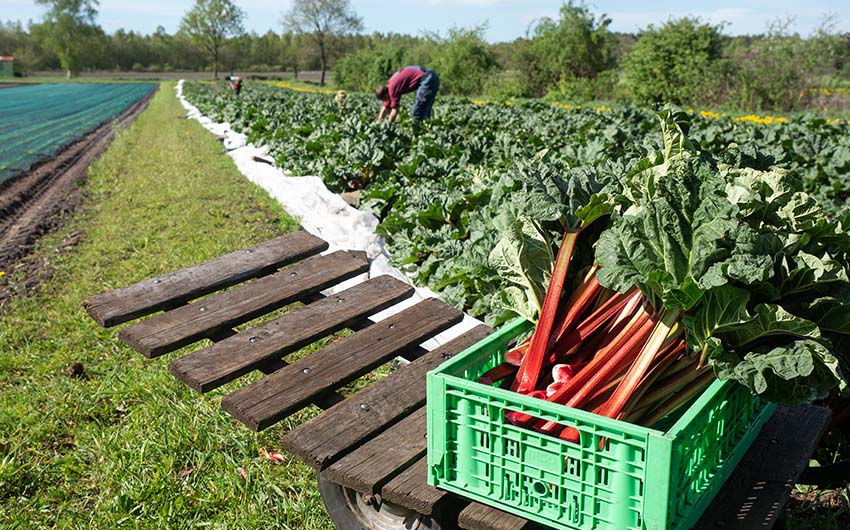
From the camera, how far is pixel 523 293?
7.74 ft

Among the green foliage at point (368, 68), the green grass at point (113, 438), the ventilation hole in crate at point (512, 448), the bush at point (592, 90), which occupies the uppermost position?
the green foliage at point (368, 68)

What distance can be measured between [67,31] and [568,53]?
7540cm

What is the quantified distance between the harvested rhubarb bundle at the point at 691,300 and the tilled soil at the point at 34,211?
4636 mm

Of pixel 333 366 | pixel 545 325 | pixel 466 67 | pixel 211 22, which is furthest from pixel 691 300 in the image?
pixel 211 22

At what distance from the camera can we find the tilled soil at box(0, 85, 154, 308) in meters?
5.85

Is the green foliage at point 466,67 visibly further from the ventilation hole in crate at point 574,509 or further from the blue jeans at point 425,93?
the ventilation hole in crate at point 574,509

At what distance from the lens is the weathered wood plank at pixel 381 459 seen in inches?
80.0

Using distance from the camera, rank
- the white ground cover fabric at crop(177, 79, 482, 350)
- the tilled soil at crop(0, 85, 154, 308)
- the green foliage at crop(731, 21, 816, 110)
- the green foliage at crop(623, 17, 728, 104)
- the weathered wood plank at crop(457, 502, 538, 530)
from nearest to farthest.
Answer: the weathered wood plank at crop(457, 502, 538, 530), the white ground cover fabric at crop(177, 79, 482, 350), the tilled soil at crop(0, 85, 154, 308), the green foliage at crop(731, 21, 816, 110), the green foliage at crop(623, 17, 728, 104)

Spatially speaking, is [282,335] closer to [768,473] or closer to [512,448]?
[512,448]

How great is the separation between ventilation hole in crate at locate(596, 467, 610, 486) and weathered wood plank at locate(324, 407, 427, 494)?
651 mm

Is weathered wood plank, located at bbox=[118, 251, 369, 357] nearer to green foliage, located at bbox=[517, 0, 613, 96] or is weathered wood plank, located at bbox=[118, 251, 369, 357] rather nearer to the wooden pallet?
the wooden pallet

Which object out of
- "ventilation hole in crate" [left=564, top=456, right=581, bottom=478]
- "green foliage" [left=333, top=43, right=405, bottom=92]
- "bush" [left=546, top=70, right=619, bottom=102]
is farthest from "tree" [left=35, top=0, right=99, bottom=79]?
"ventilation hole in crate" [left=564, top=456, right=581, bottom=478]

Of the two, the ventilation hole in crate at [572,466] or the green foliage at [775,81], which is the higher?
the green foliage at [775,81]

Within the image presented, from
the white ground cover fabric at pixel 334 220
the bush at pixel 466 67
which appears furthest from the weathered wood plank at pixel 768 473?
the bush at pixel 466 67
